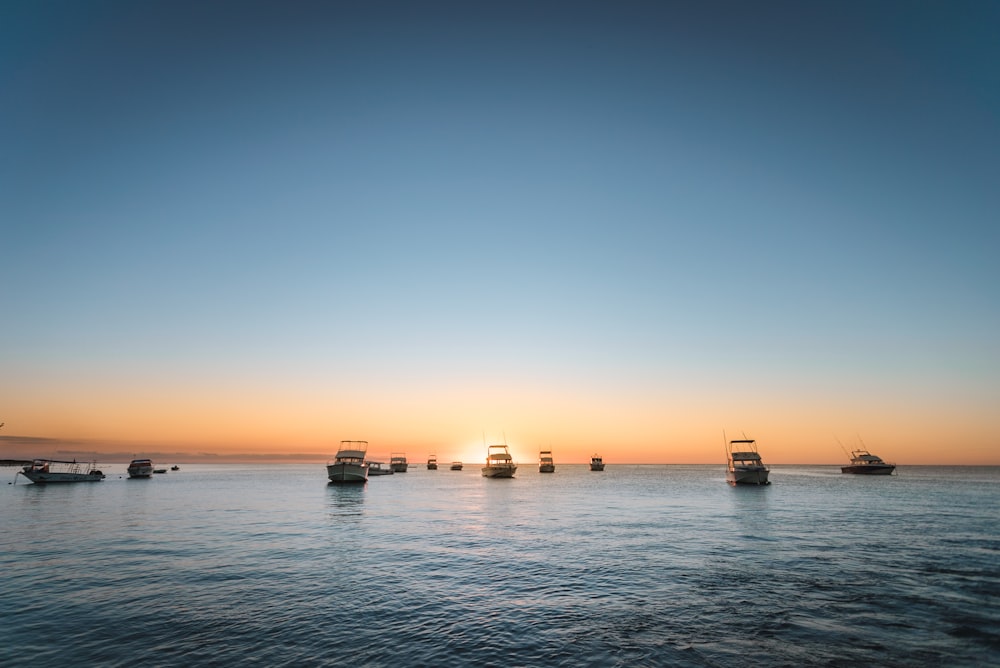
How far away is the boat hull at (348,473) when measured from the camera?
267 ft

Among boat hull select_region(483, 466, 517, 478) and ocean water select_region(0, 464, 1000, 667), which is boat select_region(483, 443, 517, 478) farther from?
ocean water select_region(0, 464, 1000, 667)

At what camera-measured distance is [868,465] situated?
406ft

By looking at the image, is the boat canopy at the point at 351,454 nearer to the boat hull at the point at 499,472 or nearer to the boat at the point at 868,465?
the boat hull at the point at 499,472

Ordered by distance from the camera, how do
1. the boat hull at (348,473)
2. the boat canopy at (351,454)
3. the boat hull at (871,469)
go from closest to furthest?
the boat hull at (348,473), the boat canopy at (351,454), the boat hull at (871,469)

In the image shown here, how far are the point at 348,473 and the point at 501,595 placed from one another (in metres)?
70.2

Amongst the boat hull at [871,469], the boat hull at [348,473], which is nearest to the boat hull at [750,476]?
the boat hull at [348,473]

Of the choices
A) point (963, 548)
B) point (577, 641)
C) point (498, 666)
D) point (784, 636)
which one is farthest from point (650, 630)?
point (963, 548)

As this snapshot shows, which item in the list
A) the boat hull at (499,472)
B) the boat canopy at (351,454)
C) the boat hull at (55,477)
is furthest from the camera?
the boat hull at (499,472)

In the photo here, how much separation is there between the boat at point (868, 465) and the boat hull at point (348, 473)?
126 meters

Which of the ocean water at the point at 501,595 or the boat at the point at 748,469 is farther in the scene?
the boat at the point at 748,469

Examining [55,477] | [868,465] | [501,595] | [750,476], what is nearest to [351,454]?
[55,477]

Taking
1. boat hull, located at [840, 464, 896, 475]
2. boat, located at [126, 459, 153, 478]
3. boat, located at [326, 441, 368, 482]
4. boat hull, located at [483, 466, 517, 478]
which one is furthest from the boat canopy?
boat hull, located at [840, 464, 896, 475]

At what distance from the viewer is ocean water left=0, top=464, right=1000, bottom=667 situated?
12.5 meters

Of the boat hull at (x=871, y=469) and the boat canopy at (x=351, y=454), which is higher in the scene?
the boat canopy at (x=351, y=454)
